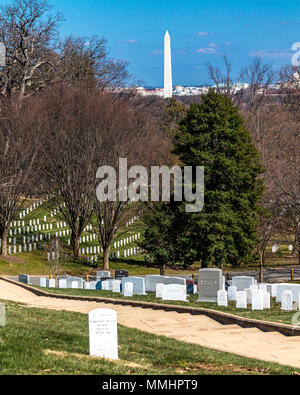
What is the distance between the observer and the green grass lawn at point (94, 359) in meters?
10.4

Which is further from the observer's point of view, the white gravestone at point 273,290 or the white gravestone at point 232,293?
the white gravestone at point 273,290

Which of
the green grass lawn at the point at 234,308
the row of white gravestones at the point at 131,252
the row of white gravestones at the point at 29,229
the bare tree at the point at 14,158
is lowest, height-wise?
the green grass lawn at the point at 234,308

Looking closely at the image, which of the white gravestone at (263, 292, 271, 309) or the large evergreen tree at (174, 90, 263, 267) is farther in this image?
the large evergreen tree at (174, 90, 263, 267)

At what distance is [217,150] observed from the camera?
107 ft

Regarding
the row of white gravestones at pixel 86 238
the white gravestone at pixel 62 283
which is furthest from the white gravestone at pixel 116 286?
the row of white gravestones at pixel 86 238

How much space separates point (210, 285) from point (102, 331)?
13.0m

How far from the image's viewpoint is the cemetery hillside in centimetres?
1298

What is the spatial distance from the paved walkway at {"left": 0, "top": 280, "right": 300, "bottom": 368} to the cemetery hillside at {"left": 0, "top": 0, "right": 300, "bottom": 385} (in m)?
0.06

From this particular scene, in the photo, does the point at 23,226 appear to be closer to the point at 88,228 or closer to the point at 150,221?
the point at 88,228

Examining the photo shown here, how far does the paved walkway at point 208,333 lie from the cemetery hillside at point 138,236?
62mm

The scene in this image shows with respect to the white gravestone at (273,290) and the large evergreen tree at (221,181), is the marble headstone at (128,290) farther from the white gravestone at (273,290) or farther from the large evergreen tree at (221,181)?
the large evergreen tree at (221,181)

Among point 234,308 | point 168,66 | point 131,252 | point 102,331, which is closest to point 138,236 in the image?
point 131,252

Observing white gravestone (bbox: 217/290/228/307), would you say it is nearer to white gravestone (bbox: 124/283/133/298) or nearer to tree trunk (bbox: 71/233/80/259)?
white gravestone (bbox: 124/283/133/298)

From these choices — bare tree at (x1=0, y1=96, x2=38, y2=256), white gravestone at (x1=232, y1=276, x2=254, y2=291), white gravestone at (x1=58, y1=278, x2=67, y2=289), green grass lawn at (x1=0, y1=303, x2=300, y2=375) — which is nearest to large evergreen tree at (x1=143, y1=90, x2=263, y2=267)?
white gravestone at (x1=232, y1=276, x2=254, y2=291)
